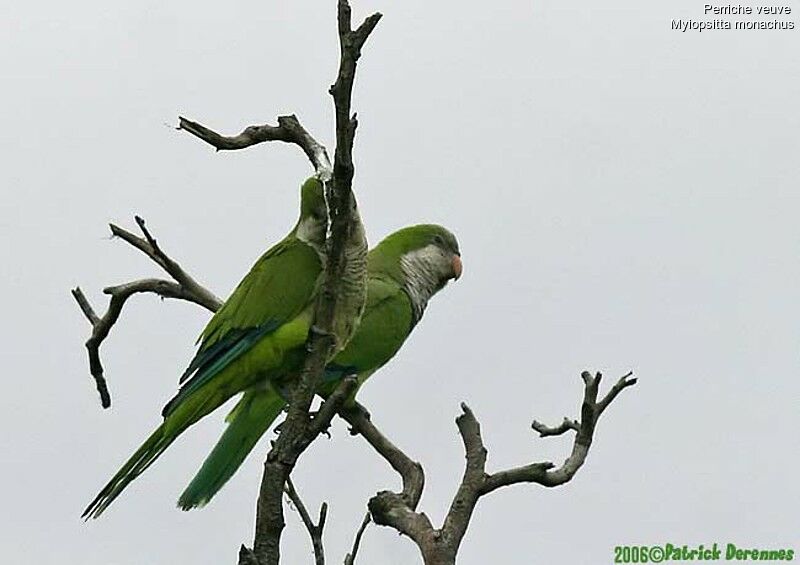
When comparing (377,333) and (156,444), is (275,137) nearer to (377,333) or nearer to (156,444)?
(156,444)

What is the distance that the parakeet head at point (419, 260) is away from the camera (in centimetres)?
605

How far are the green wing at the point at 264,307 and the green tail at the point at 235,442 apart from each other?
0.34 metres

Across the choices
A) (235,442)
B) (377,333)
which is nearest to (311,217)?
(235,442)

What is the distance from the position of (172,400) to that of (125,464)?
695 millimetres

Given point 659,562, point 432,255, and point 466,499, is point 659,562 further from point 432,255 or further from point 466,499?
point 432,255

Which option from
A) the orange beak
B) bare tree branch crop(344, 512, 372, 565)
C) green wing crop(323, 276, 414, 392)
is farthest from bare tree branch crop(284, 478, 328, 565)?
the orange beak

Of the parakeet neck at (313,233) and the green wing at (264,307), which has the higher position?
the parakeet neck at (313,233)

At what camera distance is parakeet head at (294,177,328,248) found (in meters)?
4.22

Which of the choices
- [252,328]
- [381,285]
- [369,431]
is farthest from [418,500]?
[381,285]

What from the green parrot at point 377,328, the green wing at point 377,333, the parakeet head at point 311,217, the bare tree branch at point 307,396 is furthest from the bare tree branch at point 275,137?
the green wing at point 377,333

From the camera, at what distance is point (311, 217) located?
4.35 meters

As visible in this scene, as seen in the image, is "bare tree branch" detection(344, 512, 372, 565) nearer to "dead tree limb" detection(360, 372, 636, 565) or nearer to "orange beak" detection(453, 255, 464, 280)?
"dead tree limb" detection(360, 372, 636, 565)

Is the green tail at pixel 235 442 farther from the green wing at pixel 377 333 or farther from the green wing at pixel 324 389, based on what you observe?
the green wing at pixel 377 333

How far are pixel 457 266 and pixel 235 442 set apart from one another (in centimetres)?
195
